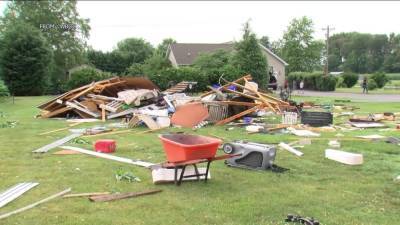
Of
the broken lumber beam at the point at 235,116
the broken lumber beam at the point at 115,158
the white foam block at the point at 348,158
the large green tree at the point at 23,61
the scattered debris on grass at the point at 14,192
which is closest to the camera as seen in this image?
the scattered debris on grass at the point at 14,192

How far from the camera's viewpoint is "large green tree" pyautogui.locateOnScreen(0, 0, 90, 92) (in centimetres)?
5503

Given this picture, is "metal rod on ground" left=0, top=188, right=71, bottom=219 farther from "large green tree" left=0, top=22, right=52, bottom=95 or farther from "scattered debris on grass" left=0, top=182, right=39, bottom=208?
"large green tree" left=0, top=22, right=52, bottom=95

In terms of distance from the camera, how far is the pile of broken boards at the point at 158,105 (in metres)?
16.2

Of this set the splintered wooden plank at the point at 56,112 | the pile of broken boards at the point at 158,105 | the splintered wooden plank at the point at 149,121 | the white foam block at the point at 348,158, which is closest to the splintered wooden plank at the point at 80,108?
the pile of broken boards at the point at 158,105

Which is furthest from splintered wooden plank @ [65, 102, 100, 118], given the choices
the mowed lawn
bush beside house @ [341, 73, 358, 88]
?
bush beside house @ [341, 73, 358, 88]

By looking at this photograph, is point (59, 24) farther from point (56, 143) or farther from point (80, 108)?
point (56, 143)

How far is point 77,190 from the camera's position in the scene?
713 centimetres

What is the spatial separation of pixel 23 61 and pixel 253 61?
19.8 metres

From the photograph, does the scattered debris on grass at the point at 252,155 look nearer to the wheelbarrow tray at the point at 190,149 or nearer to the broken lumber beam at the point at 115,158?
the wheelbarrow tray at the point at 190,149

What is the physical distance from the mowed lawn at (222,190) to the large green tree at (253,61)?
85.4 ft

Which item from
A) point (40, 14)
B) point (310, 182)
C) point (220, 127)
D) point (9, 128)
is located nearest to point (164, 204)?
point (310, 182)

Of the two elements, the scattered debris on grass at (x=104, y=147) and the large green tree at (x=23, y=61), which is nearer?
the scattered debris on grass at (x=104, y=147)

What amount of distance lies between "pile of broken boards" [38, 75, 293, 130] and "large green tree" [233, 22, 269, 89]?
1613 centimetres

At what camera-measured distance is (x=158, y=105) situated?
19.2 meters
